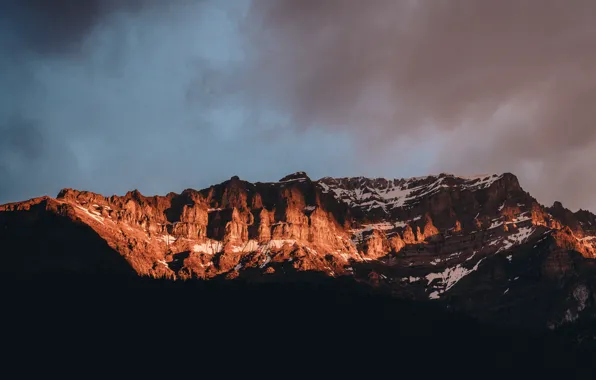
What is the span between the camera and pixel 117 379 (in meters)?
199

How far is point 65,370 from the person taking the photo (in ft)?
652

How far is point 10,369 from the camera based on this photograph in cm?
19450

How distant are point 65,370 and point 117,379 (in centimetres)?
1081

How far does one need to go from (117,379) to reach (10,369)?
844 inches

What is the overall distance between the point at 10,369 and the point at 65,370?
10957 mm
